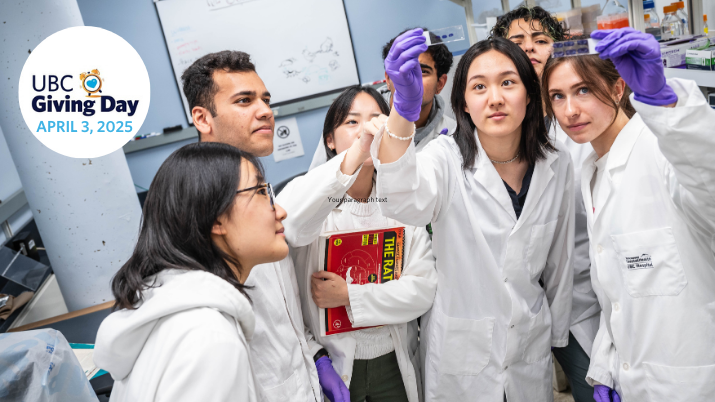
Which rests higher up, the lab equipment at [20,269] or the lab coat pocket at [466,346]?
the lab equipment at [20,269]

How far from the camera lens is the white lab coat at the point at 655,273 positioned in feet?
3.69

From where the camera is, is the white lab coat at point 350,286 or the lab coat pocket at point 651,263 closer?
the lab coat pocket at point 651,263

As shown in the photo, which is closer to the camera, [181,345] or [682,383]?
[181,345]

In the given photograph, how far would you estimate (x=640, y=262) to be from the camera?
1.17 meters

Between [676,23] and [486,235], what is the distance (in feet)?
4.88

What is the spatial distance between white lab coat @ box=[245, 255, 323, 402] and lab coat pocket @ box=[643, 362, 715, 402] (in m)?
0.85

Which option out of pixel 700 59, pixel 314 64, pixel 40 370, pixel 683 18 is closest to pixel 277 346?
pixel 40 370

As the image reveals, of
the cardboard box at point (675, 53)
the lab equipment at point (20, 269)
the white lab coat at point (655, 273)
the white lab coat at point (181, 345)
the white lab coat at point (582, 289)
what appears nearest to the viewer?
the white lab coat at point (181, 345)

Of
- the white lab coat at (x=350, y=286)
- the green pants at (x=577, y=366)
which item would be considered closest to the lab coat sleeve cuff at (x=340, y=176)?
the white lab coat at (x=350, y=286)

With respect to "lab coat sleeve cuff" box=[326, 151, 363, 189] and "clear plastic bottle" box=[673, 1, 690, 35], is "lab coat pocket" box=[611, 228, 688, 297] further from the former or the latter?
"clear plastic bottle" box=[673, 1, 690, 35]

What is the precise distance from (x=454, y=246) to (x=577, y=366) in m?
0.61

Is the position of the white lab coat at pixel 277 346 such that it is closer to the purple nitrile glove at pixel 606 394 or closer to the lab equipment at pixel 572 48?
the purple nitrile glove at pixel 606 394

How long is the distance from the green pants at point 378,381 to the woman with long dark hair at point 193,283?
1.92ft

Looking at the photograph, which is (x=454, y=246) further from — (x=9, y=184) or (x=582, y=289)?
(x=9, y=184)
